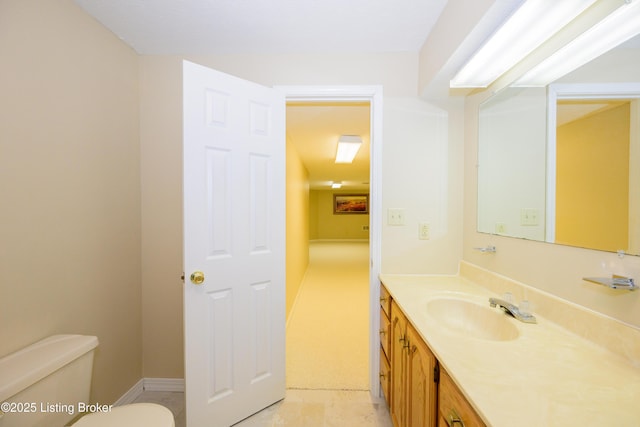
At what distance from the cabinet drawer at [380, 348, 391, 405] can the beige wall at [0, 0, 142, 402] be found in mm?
1732

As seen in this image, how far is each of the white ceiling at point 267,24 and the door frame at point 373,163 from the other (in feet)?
0.90

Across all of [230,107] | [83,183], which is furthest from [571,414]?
[83,183]

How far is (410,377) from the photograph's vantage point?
112 cm

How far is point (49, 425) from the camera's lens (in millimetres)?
996

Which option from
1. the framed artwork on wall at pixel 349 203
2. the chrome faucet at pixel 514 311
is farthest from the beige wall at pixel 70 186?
the framed artwork on wall at pixel 349 203

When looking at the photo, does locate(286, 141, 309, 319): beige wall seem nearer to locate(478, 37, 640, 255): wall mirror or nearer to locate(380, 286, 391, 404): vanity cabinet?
locate(380, 286, 391, 404): vanity cabinet

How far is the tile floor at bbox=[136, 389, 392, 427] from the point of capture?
1549 mm

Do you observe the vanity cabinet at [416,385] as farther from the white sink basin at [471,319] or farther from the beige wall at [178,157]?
the beige wall at [178,157]

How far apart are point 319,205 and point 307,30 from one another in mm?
9033

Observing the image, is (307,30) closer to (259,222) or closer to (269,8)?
(269,8)

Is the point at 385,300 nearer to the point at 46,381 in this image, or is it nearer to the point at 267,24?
the point at 46,381

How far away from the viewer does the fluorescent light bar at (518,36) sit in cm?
93

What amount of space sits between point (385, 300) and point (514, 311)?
0.69 meters

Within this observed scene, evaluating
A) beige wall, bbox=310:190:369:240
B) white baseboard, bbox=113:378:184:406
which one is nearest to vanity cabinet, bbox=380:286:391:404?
white baseboard, bbox=113:378:184:406
